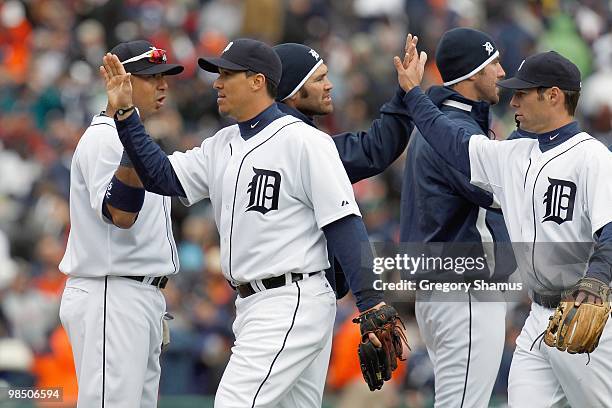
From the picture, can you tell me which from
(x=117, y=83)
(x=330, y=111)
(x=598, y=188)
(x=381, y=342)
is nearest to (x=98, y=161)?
(x=117, y=83)

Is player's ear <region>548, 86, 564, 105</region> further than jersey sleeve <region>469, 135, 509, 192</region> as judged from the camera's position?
No

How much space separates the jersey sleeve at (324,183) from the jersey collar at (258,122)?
255mm

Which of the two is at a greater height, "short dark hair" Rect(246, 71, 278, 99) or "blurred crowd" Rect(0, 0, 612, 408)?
"short dark hair" Rect(246, 71, 278, 99)

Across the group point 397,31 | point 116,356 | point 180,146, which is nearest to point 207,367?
point 180,146

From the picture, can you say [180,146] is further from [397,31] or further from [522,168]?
[522,168]

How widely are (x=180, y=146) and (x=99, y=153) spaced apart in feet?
21.9

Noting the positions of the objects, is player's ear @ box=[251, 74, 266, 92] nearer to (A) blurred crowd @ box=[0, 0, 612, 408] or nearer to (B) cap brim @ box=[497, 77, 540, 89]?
(B) cap brim @ box=[497, 77, 540, 89]

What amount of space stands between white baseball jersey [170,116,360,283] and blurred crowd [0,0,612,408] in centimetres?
376

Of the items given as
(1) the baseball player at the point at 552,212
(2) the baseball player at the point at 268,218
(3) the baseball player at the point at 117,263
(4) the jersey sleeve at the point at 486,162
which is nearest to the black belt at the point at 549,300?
(1) the baseball player at the point at 552,212

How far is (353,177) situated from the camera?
22.4 ft

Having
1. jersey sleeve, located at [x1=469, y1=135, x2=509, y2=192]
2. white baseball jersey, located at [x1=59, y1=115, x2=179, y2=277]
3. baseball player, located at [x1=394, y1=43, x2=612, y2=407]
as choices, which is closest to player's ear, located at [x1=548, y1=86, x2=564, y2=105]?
baseball player, located at [x1=394, y1=43, x2=612, y2=407]

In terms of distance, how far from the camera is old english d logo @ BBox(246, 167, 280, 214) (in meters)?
5.84

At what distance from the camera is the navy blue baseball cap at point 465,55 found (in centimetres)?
695

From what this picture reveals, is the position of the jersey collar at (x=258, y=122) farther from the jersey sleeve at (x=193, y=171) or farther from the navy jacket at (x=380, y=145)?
the navy jacket at (x=380, y=145)
